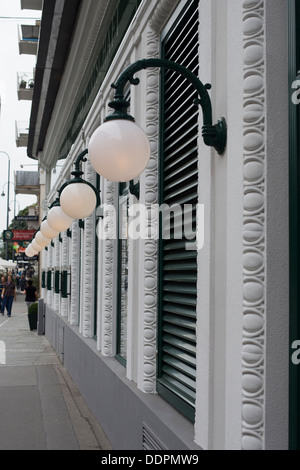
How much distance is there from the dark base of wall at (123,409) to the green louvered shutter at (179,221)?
146 millimetres

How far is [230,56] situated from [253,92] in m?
0.41

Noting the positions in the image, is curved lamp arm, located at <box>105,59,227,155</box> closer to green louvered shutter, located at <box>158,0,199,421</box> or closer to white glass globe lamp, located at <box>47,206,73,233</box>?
green louvered shutter, located at <box>158,0,199,421</box>

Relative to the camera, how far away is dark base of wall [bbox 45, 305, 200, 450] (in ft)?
13.5

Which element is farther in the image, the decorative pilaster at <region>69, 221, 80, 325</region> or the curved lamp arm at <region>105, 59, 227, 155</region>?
the decorative pilaster at <region>69, 221, 80, 325</region>

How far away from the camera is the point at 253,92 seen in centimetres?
297

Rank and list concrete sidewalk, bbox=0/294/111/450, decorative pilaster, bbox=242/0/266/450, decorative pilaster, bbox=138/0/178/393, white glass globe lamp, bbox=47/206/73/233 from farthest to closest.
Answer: white glass globe lamp, bbox=47/206/73/233 → concrete sidewalk, bbox=0/294/111/450 → decorative pilaster, bbox=138/0/178/393 → decorative pilaster, bbox=242/0/266/450

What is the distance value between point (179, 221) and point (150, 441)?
5.40 feet

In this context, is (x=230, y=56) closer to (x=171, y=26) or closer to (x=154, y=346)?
(x=171, y=26)

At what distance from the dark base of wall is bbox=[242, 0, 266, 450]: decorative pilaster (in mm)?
865

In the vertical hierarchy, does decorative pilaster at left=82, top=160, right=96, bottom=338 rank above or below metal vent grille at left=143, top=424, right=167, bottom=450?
above

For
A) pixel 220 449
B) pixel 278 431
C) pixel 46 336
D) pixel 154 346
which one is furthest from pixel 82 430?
pixel 46 336

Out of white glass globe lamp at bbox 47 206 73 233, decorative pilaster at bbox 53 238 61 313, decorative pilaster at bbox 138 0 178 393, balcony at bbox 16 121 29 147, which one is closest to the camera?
decorative pilaster at bbox 138 0 178 393

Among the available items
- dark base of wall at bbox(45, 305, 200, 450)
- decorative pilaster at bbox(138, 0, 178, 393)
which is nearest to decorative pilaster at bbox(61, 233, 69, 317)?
dark base of wall at bbox(45, 305, 200, 450)

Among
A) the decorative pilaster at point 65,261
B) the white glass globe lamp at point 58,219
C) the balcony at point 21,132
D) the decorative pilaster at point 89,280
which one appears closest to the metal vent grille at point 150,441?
the white glass globe lamp at point 58,219
